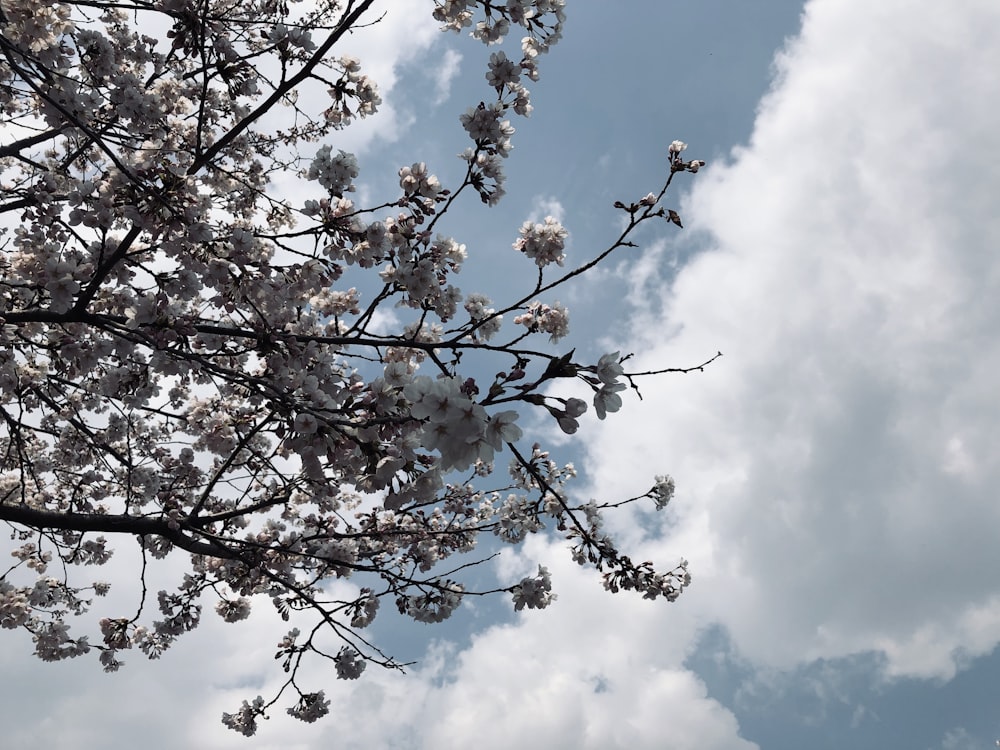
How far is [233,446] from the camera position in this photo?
5707 mm

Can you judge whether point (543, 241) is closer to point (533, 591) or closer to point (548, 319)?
point (548, 319)

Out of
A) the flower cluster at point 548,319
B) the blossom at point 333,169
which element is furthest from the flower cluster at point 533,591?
the blossom at point 333,169

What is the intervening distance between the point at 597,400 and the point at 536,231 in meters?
2.93

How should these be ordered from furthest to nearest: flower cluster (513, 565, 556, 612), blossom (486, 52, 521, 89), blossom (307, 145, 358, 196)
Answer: flower cluster (513, 565, 556, 612)
blossom (486, 52, 521, 89)
blossom (307, 145, 358, 196)

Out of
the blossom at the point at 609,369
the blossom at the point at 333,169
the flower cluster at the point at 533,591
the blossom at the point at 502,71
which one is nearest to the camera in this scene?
the blossom at the point at 609,369

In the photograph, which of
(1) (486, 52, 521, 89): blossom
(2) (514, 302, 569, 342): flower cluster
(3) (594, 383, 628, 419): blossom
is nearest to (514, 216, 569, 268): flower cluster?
(2) (514, 302, 569, 342): flower cluster

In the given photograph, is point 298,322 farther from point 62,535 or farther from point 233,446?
point 62,535

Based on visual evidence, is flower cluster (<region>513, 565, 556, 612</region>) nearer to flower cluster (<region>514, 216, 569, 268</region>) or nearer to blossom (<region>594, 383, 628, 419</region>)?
flower cluster (<region>514, 216, 569, 268</region>)

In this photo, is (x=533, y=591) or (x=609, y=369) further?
(x=533, y=591)

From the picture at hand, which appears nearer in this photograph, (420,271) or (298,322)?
(420,271)

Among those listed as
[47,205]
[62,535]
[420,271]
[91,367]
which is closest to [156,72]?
[47,205]

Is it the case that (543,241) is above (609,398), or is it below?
above

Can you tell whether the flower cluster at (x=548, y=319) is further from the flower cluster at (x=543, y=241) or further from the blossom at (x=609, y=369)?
the blossom at (x=609, y=369)

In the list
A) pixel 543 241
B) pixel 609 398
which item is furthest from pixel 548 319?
pixel 609 398
